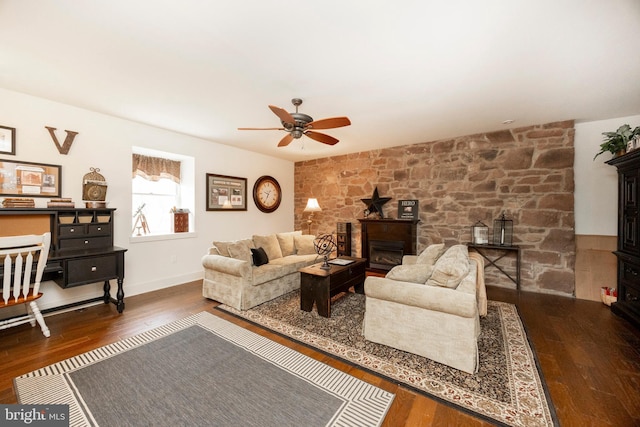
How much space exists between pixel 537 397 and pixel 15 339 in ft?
14.8

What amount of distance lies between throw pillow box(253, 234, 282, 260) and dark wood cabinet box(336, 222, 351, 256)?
1.82m

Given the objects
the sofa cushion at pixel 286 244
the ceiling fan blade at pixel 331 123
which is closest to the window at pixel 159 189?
the sofa cushion at pixel 286 244

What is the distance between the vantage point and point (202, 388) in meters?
1.89

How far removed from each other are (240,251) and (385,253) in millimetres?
2960

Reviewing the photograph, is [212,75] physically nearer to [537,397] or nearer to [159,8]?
[159,8]

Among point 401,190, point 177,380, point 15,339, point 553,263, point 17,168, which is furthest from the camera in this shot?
point 401,190

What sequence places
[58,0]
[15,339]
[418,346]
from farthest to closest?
[15,339] < [418,346] < [58,0]

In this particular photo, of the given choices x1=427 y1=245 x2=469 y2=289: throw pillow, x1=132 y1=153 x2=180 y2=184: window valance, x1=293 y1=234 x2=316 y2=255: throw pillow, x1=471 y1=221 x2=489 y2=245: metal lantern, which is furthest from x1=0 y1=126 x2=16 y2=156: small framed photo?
x1=471 y1=221 x2=489 y2=245: metal lantern

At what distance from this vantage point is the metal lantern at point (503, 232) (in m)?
4.28

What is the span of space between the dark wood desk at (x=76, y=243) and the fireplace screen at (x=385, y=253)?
419 centimetres

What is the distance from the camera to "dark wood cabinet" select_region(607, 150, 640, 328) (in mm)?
2910

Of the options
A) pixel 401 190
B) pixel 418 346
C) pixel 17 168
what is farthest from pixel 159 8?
pixel 401 190

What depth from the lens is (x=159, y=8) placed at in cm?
172

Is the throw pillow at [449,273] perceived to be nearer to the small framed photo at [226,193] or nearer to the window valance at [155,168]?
the small framed photo at [226,193]
